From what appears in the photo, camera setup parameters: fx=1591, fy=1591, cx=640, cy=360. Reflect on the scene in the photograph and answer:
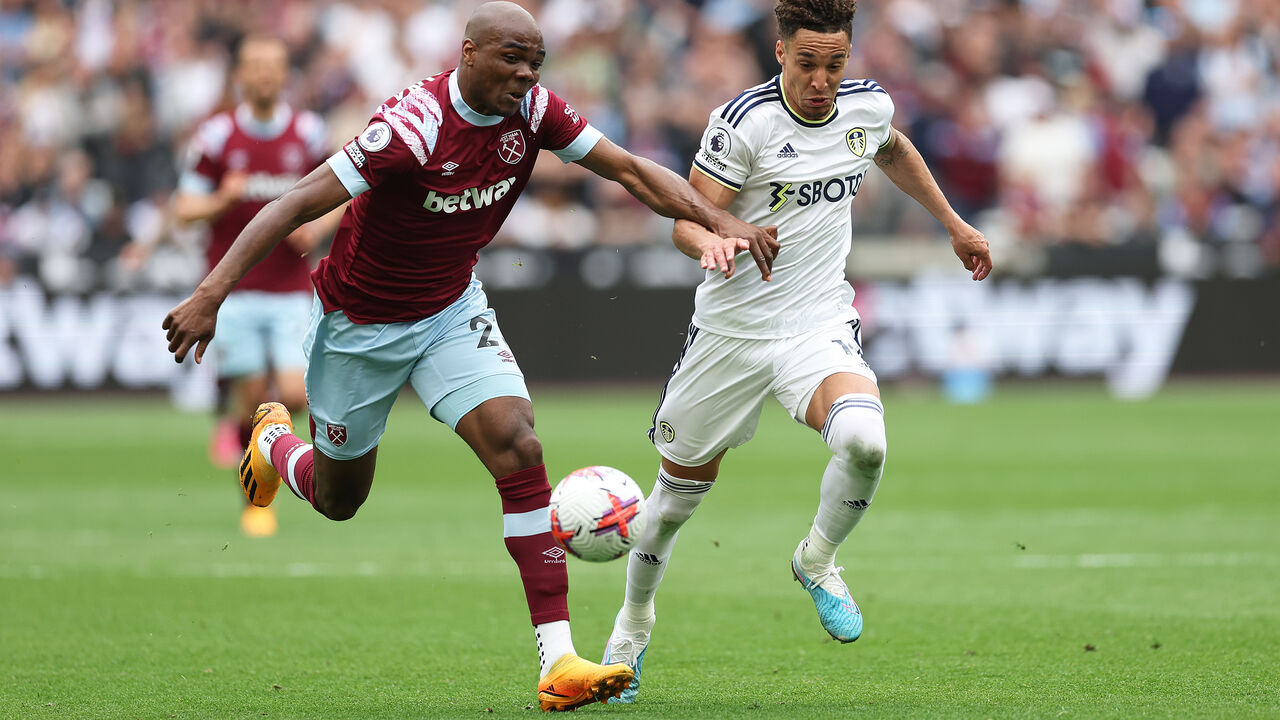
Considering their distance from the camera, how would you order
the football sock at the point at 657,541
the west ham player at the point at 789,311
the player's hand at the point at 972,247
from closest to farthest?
the west ham player at the point at 789,311, the football sock at the point at 657,541, the player's hand at the point at 972,247

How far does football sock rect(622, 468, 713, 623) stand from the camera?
6449 millimetres

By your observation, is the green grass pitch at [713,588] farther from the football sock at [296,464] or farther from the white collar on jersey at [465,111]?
the white collar on jersey at [465,111]

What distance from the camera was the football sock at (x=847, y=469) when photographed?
5.96 meters

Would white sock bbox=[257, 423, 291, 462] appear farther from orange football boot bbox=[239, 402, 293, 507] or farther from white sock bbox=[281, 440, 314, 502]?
white sock bbox=[281, 440, 314, 502]

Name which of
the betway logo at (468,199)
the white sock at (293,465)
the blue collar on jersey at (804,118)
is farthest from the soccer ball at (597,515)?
the blue collar on jersey at (804,118)

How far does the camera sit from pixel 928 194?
22.4ft

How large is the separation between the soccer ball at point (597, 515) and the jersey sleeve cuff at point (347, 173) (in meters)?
1.25

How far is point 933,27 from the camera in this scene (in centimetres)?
2203

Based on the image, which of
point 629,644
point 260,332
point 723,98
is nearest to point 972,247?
point 629,644

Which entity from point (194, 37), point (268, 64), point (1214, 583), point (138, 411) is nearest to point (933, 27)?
point (194, 37)

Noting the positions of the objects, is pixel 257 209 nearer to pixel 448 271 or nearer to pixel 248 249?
pixel 448 271

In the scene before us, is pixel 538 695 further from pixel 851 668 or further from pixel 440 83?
pixel 440 83

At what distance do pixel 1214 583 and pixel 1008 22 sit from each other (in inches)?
595

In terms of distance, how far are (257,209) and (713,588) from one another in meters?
4.29
